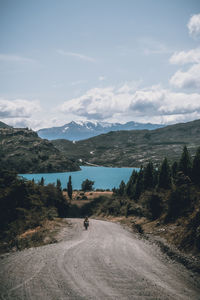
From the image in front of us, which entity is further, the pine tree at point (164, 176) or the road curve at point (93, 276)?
the pine tree at point (164, 176)

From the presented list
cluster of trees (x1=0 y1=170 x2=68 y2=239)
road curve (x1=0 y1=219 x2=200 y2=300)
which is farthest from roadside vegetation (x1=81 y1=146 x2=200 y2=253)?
cluster of trees (x1=0 y1=170 x2=68 y2=239)

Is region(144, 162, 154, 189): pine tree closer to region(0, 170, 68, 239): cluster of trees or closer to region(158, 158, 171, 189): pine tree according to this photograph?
region(158, 158, 171, 189): pine tree

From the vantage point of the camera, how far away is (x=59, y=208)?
82438mm

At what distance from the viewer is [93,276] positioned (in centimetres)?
1184

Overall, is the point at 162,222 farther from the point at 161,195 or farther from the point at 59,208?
the point at 59,208

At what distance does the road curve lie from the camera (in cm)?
991

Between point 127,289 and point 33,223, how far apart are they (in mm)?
22747

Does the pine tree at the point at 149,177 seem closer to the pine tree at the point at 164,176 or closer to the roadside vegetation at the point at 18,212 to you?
the pine tree at the point at 164,176

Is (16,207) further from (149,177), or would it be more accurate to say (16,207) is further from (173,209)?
(149,177)

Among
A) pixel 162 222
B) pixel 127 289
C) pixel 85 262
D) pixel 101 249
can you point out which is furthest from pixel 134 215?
pixel 127 289

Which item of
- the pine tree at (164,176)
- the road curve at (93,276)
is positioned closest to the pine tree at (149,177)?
the pine tree at (164,176)

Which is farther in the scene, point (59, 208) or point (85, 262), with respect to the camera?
point (59, 208)

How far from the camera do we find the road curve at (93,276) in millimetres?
9906

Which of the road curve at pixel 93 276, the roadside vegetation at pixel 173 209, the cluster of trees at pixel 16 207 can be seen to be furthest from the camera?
the cluster of trees at pixel 16 207
